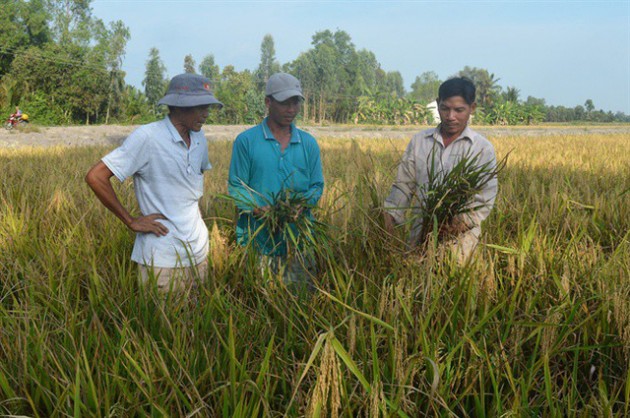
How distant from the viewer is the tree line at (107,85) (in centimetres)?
3662

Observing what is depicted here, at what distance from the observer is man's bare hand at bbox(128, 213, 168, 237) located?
7.29ft

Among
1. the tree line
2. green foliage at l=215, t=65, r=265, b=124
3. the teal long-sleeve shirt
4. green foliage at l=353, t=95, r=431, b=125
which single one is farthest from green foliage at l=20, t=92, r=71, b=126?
the teal long-sleeve shirt

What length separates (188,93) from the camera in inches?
89.7

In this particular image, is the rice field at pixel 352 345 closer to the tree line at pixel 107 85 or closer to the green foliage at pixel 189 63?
the tree line at pixel 107 85

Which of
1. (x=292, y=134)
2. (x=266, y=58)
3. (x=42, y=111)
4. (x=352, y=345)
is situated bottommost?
(x=352, y=345)

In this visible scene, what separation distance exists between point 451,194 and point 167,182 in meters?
1.20

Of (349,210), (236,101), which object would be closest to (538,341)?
(349,210)

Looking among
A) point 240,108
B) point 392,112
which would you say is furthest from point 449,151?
point 392,112

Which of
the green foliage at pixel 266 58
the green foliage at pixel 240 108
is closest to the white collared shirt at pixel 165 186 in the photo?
the green foliage at pixel 240 108

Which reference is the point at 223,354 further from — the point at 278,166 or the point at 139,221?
the point at 278,166

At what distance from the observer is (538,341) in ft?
5.01

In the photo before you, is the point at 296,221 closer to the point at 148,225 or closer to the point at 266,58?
the point at 148,225

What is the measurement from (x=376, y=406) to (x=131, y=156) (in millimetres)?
1508

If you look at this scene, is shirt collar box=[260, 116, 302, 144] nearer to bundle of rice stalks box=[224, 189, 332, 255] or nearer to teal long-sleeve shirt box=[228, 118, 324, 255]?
teal long-sleeve shirt box=[228, 118, 324, 255]
